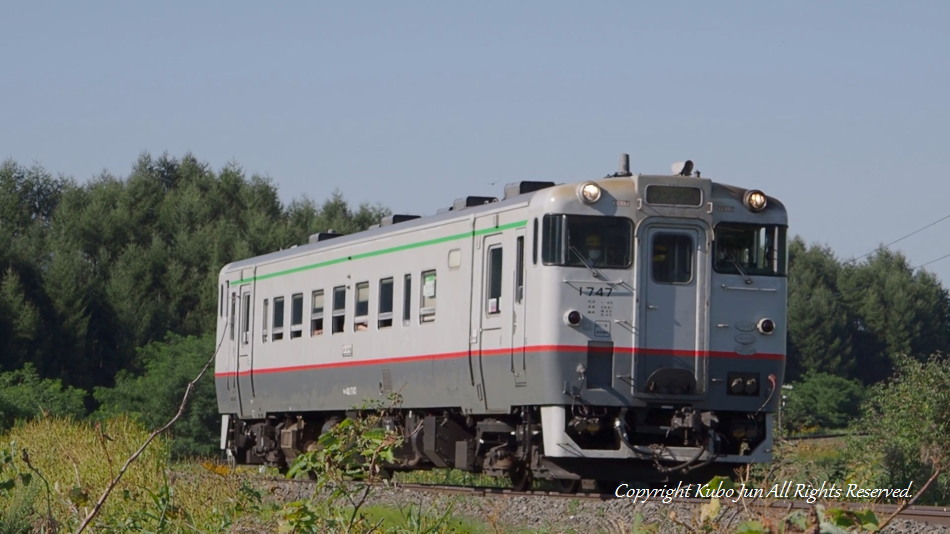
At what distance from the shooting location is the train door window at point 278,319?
21.0 meters

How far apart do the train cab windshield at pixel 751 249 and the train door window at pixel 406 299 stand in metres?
3.90

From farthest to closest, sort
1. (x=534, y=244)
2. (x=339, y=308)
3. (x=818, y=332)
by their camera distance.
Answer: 1. (x=818, y=332)
2. (x=339, y=308)
3. (x=534, y=244)

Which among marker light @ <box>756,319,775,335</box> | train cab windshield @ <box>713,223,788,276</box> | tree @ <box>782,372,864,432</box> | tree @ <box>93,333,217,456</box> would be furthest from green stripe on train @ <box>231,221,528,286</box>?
tree @ <box>782,372,864,432</box>

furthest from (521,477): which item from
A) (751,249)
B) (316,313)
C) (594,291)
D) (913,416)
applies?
(913,416)

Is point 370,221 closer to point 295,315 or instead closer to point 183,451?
point 183,451

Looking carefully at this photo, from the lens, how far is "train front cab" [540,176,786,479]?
1463cm

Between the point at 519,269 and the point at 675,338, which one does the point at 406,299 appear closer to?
the point at 519,269

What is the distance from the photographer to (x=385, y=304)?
17938 millimetres

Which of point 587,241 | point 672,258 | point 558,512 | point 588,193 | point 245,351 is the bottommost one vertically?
point 558,512

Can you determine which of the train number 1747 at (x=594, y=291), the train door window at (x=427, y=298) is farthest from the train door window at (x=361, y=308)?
the train number 1747 at (x=594, y=291)

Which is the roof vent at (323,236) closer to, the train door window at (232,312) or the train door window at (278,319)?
the train door window at (278,319)

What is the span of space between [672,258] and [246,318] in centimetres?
909

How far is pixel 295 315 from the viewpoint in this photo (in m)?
20.5

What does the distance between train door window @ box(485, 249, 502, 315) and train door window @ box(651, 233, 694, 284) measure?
5.32 feet
